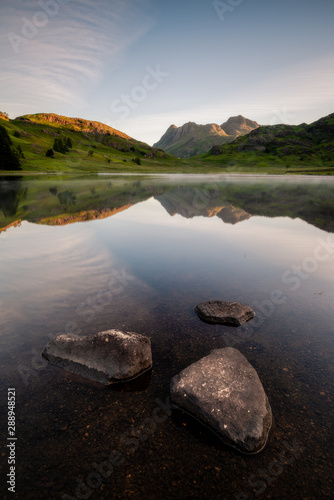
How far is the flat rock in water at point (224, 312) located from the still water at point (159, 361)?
1.03ft

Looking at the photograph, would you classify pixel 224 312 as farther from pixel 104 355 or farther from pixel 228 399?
pixel 104 355

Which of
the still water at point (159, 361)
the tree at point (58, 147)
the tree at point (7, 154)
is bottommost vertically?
the still water at point (159, 361)

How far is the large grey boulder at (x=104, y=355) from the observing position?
23.7 ft

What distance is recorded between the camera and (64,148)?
183625mm

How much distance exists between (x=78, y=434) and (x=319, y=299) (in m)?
11.2

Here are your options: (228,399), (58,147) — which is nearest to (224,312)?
(228,399)

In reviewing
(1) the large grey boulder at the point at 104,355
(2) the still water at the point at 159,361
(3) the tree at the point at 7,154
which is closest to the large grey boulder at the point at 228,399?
(2) the still water at the point at 159,361

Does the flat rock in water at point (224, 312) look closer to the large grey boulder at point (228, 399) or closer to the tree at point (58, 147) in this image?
the large grey boulder at point (228, 399)

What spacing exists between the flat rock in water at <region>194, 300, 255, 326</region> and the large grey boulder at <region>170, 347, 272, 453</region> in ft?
8.34

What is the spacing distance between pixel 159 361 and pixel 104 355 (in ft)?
5.71

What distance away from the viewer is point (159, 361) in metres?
7.92

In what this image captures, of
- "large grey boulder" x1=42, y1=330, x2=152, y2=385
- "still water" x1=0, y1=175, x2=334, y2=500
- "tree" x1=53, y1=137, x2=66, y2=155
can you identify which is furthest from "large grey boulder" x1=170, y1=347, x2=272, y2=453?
"tree" x1=53, y1=137, x2=66, y2=155

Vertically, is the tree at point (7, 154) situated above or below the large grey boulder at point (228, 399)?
above

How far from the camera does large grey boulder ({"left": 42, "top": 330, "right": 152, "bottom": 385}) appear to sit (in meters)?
7.23
